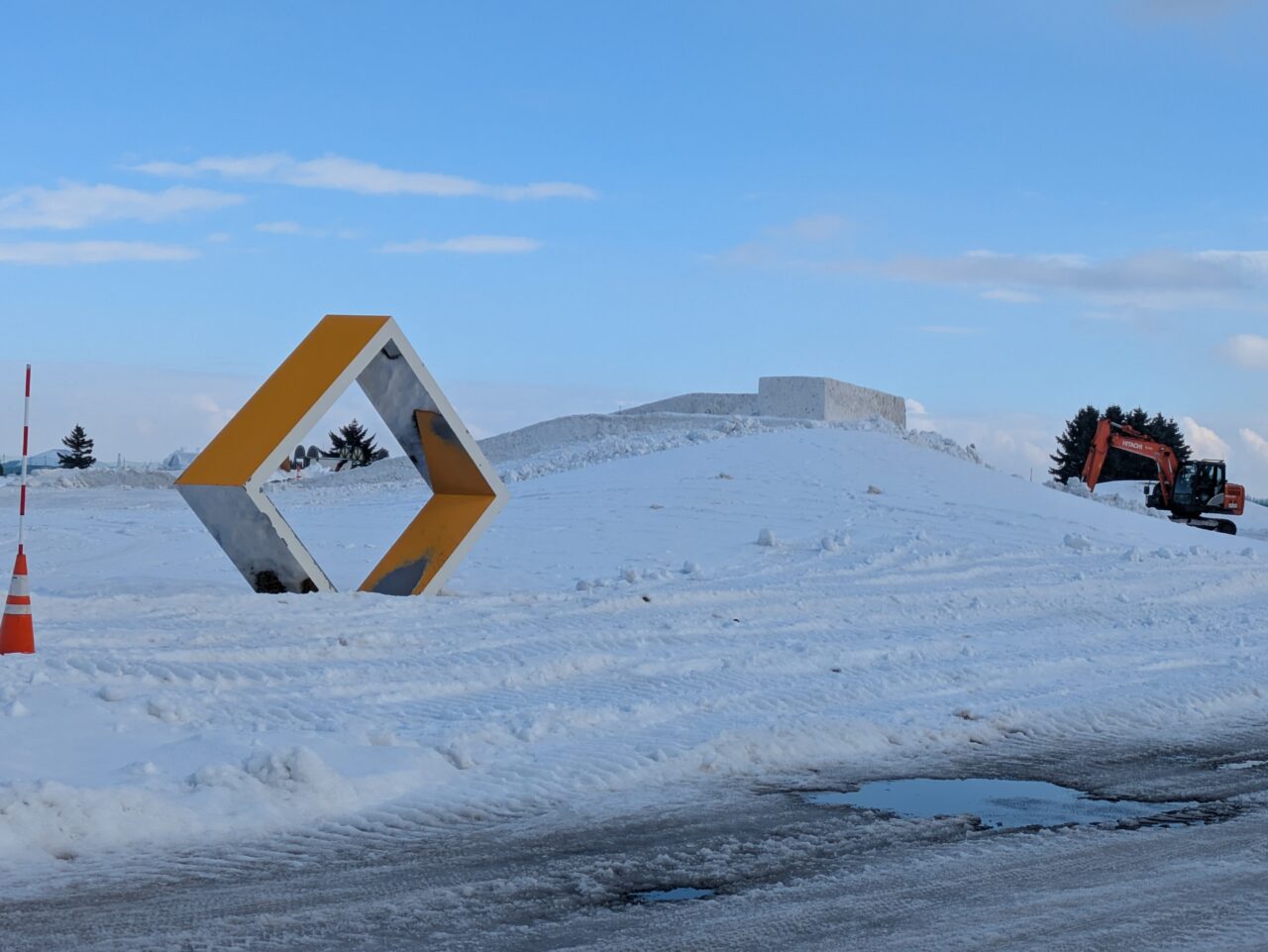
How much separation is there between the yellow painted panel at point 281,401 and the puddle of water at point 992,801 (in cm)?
601

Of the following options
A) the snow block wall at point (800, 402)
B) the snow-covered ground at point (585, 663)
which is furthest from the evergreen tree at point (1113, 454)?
the snow-covered ground at point (585, 663)

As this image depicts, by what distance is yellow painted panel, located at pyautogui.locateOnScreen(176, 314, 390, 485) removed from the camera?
11.2 meters

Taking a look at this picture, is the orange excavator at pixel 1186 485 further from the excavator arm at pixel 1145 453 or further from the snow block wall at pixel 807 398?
the snow block wall at pixel 807 398

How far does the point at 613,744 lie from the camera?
740 cm

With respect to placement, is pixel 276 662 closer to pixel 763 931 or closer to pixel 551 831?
pixel 551 831

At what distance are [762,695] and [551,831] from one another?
3.13m

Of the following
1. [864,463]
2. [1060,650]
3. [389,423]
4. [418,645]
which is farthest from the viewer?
[864,463]

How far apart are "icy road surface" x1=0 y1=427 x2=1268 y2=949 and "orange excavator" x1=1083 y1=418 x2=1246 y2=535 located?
2083 cm

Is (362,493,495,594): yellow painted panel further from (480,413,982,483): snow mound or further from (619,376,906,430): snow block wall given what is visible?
(619,376,906,430): snow block wall

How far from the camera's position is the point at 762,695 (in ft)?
28.9

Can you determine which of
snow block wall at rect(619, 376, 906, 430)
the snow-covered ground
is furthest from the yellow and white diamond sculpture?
snow block wall at rect(619, 376, 906, 430)

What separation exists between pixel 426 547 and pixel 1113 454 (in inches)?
2620

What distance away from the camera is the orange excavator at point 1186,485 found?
36.1 meters

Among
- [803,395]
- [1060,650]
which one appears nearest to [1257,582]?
[1060,650]
